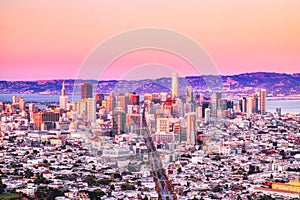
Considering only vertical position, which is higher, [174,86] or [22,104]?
[174,86]

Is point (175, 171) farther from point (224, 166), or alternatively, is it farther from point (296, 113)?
point (296, 113)

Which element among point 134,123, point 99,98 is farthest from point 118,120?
point 99,98

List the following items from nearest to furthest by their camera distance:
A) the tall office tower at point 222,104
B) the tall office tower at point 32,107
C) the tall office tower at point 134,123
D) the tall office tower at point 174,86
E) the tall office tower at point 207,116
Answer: the tall office tower at point 134,123, the tall office tower at point 207,116, the tall office tower at point 174,86, the tall office tower at point 222,104, the tall office tower at point 32,107

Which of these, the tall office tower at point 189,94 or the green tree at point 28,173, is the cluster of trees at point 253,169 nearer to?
the tall office tower at point 189,94

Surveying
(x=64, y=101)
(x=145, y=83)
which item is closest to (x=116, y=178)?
(x=145, y=83)

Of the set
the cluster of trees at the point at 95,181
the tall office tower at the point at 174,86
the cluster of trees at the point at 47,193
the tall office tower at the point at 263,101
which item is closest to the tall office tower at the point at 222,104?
the tall office tower at the point at 174,86

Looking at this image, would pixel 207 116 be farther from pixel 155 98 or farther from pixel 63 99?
pixel 63 99

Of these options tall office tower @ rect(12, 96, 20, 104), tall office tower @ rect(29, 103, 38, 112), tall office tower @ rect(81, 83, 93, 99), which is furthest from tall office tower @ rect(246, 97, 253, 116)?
tall office tower @ rect(12, 96, 20, 104)
